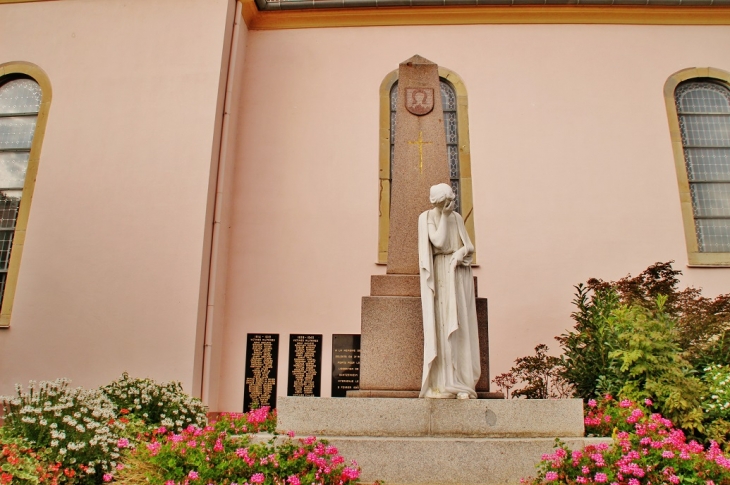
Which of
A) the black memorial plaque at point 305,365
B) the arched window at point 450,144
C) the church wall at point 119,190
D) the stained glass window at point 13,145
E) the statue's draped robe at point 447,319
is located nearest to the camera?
the statue's draped robe at point 447,319

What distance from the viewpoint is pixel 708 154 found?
33.4ft

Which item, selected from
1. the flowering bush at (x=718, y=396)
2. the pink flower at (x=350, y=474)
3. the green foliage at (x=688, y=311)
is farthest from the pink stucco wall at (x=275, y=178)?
the pink flower at (x=350, y=474)

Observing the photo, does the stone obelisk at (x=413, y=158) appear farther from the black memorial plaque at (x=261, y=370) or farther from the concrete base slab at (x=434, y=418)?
the black memorial plaque at (x=261, y=370)

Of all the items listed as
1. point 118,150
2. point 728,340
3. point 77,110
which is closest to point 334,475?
point 728,340

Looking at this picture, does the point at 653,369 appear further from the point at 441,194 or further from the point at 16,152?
the point at 16,152

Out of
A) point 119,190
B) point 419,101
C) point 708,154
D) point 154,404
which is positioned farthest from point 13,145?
point 708,154

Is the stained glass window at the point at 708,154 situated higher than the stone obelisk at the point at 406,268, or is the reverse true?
the stained glass window at the point at 708,154

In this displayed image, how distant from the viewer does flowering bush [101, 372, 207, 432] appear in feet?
21.4

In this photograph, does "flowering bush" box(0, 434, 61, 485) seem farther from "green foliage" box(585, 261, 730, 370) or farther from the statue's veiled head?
"green foliage" box(585, 261, 730, 370)

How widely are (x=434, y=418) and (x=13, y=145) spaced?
8730mm

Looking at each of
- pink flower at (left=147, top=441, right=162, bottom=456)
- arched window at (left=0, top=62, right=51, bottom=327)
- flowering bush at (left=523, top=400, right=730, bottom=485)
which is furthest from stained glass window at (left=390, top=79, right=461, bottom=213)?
pink flower at (left=147, top=441, right=162, bottom=456)

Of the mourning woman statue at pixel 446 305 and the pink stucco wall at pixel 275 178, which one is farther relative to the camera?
the pink stucco wall at pixel 275 178

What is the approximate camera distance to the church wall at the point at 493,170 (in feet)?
30.4

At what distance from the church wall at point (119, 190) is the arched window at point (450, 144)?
266 centimetres
